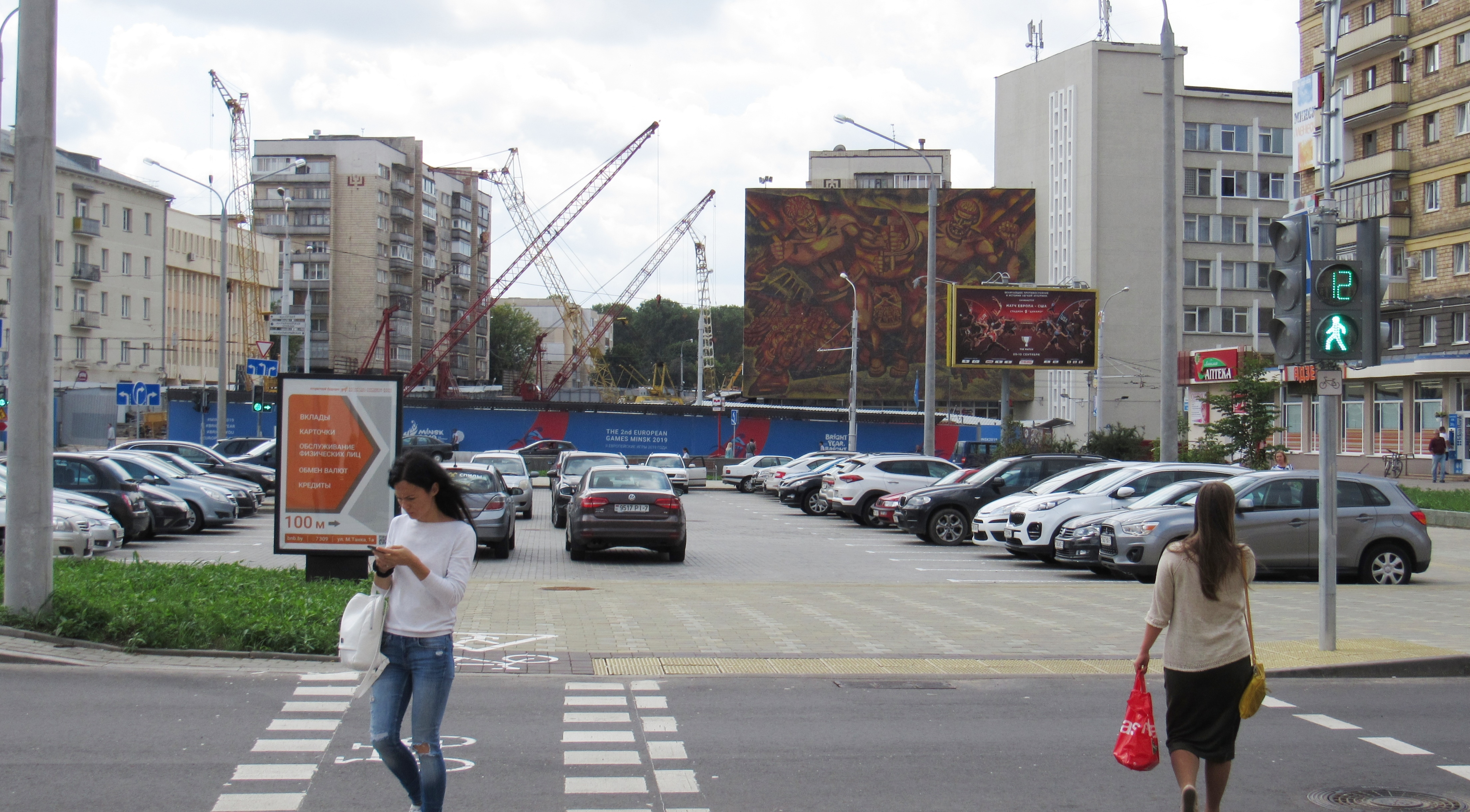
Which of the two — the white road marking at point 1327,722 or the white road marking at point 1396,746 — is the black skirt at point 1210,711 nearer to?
the white road marking at point 1396,746

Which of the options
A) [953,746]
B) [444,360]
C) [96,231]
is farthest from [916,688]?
[444,360]

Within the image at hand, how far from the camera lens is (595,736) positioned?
7.92 m

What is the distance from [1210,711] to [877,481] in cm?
2420

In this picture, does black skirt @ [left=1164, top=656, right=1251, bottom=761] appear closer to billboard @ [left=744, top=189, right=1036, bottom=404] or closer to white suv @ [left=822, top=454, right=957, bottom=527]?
white suv @ [left=822, top=454, right=957, bottom=527]

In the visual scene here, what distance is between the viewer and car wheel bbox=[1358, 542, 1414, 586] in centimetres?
1764

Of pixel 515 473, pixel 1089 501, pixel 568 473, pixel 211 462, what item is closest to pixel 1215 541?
pixel 1089 501

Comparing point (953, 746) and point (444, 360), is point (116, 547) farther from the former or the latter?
point (444, 360)

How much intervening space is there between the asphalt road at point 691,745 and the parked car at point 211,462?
23652 millimetres

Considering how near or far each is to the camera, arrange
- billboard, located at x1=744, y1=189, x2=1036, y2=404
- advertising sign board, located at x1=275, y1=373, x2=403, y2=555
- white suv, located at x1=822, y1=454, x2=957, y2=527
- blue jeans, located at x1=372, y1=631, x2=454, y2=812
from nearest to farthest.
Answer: blue jeans, located at x1=372, y1=631, x2=454, y2=812 → advertising sign board, located at x1=275, y1=373, x2=403, y2=555 → white suv, located at x1=822, y1=454, x2=957, y2=527 → billboard, located at x1=744, y1=189, x2=1036, y2=404

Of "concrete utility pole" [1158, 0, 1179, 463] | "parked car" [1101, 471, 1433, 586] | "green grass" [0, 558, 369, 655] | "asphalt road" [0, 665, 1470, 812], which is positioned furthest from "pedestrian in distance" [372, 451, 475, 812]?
"concrete utility pole" [1158, 0, 1179, 463]

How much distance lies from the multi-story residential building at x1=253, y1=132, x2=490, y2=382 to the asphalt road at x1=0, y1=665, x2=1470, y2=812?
96978mm

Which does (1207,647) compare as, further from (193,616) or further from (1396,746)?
(193,616)

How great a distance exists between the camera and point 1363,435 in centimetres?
5559

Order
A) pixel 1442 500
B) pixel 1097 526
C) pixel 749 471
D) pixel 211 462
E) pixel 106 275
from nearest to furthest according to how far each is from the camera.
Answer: pixel 1097 526 < pixel 211 462 < pixel 1442 500 < pixel 749 471 < pixel 106 275
